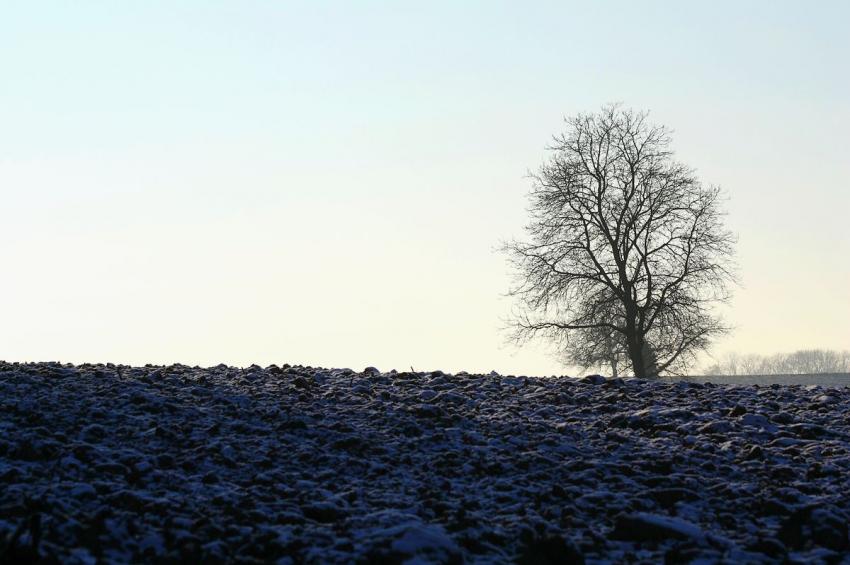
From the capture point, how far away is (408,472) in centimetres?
868

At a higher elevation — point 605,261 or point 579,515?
point 605,261

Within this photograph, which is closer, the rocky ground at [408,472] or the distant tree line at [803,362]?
the rocky ground at [408,472]

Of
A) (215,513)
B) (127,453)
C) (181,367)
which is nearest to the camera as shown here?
(215,513)

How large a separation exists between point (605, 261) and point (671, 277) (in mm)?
2316

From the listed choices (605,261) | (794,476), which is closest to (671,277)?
(605,261)

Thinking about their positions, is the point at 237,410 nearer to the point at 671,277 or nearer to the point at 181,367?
the point at 181,367

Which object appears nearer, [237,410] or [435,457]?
[435,457]

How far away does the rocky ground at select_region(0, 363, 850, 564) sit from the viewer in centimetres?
674

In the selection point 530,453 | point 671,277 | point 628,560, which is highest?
point 671,277

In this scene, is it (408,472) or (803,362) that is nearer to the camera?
(408,472)

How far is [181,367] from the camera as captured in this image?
48.1 feet

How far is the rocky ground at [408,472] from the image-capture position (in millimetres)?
6738

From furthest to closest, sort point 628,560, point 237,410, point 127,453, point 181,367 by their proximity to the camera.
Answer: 1. point 181,367
2. point 237,410
3. point 127,453
4. point 628,560

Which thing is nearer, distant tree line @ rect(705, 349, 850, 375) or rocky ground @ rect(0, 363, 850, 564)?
rocky ground @ rect(0, 363, 850, 564)
